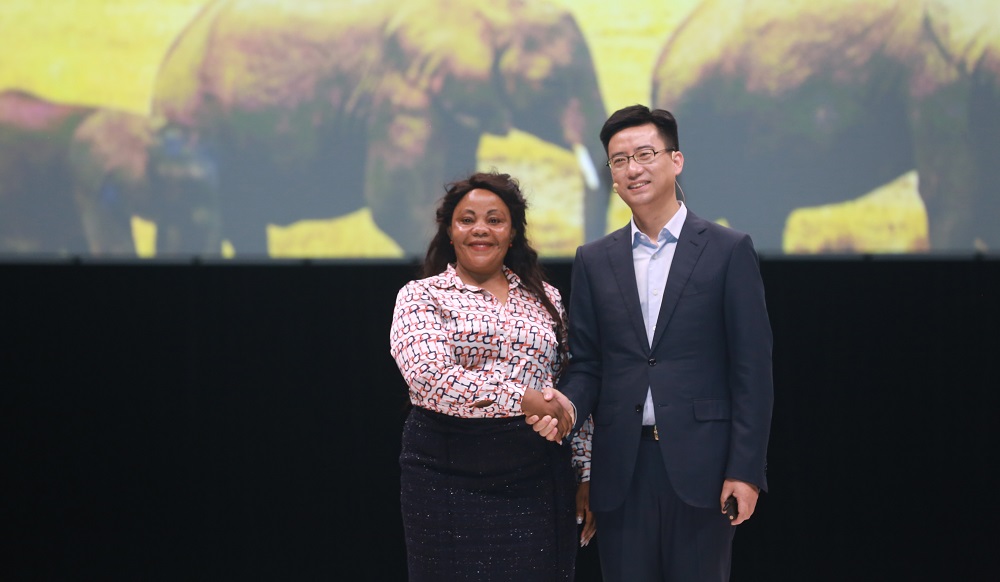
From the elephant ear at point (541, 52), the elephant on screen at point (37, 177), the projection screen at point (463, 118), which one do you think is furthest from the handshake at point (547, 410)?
the elephant on screen at point (37, 177)

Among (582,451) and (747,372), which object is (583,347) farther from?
(747,372)

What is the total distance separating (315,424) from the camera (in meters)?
3.06

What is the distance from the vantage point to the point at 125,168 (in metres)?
3.59

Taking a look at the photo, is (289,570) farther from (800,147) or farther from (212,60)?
(800,147)

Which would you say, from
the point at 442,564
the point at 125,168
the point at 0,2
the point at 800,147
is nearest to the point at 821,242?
the point at 800,147

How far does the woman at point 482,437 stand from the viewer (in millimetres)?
1899

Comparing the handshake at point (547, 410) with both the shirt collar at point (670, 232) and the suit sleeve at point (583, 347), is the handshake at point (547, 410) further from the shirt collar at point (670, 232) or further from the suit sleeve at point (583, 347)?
the shirt collar at point (670, 232)

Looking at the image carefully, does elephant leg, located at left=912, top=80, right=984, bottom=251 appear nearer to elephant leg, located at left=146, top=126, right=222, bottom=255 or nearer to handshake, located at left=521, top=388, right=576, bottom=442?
handshake, located at left=521, top=388, right=576, bottom=442

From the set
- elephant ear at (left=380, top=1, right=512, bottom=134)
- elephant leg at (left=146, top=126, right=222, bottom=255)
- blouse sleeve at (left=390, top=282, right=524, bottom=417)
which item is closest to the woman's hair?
blouse sleeve at (left=390, top=282, right=524, bottom=417)

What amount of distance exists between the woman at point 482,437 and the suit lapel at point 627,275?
0.69ft

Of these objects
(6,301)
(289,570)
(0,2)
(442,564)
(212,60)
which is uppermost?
(0,2)

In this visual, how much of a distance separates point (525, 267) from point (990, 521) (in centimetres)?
199

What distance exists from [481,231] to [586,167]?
5.66ft

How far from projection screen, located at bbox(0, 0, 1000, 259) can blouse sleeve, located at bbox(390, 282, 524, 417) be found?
1.67 meters
